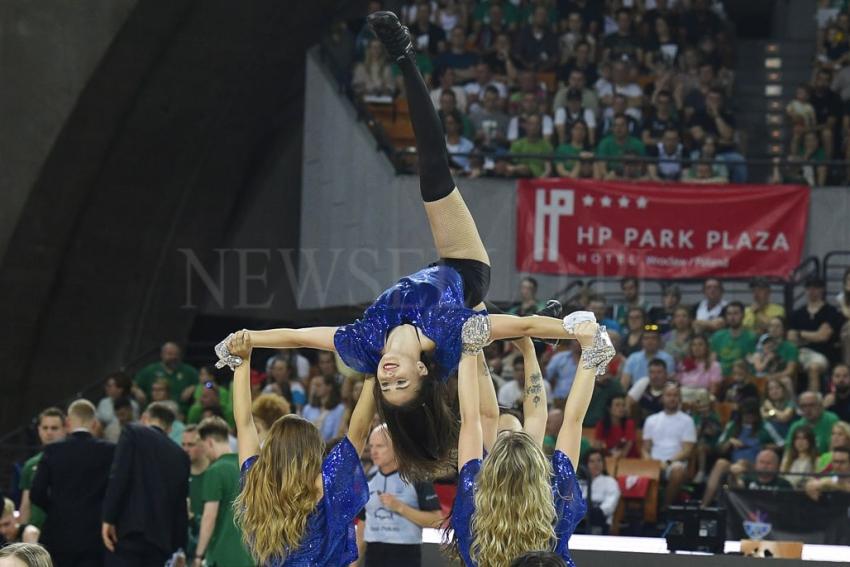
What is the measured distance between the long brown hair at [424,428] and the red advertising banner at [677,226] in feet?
24.9

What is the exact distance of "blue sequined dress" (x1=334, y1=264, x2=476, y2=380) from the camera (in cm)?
573

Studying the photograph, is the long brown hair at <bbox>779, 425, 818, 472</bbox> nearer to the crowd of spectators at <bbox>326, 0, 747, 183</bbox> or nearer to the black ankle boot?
the crowd of spectators at <bbox>326, 0, 747, 183</bbox>

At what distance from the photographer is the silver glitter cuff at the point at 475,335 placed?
5223 mm

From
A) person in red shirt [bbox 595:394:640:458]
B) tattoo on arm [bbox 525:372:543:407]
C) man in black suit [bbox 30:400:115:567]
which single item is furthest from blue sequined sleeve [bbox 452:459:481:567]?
person in red shirt [bbox 595:394:640:458]

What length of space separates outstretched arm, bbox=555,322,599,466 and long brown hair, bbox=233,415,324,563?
0.91 metres

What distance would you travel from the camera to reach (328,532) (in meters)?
5.45

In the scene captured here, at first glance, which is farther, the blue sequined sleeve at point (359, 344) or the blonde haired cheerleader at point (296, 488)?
the blue sequined sleeve at point (359, 344)

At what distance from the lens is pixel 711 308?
12.4 m

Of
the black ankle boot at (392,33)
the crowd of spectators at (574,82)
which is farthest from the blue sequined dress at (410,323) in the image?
the crowd of spectators at (574,82)

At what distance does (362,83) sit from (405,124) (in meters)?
0.62

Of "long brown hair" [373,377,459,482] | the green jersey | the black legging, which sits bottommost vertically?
the green jersey

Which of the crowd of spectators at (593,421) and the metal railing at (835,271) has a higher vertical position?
the metal railing at (835,271)

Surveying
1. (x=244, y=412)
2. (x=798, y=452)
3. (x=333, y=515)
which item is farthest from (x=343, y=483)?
(x=798, y=452)

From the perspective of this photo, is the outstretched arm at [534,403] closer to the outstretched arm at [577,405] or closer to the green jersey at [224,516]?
the outstretched arm at [577,405]
